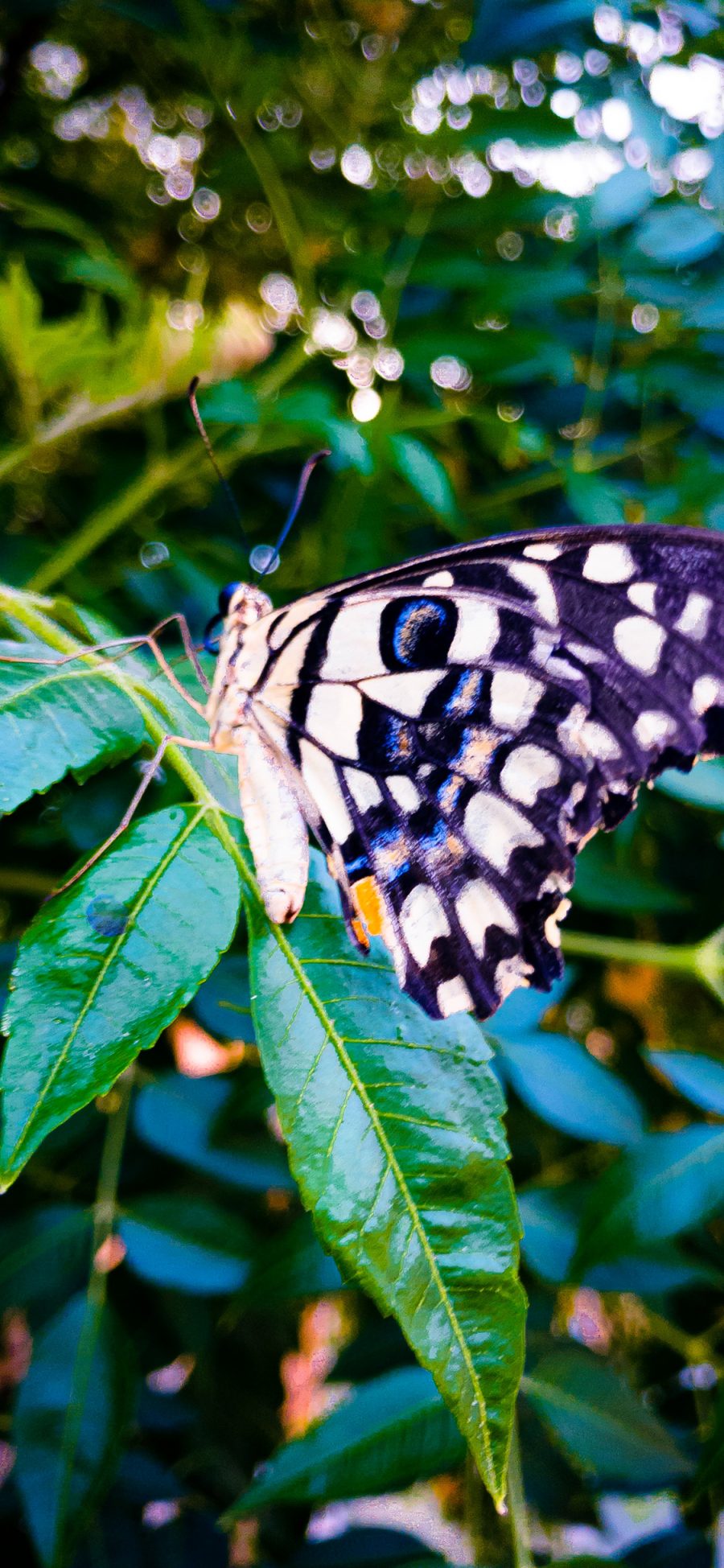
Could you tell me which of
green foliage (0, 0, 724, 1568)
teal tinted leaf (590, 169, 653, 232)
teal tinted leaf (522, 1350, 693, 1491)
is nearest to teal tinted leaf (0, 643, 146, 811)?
green foliage (0, 0, 724, 1568)

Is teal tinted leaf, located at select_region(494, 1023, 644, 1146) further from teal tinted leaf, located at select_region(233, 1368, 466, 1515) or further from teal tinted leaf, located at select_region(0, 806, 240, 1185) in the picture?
teal tinted leaf, located at select_region(0, 806, 240, 1185)

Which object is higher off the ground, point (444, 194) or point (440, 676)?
point (444, 194)

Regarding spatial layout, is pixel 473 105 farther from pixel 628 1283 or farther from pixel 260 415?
pixel 628 1283

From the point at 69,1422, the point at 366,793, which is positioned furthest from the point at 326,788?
the point at 69,1422

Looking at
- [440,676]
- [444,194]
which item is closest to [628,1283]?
[440,676]

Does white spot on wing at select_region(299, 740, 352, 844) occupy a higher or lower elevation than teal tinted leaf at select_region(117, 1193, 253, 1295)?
higher

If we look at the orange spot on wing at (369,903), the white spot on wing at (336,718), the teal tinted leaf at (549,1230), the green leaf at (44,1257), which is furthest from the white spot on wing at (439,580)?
the green leaf at (44,1257)
